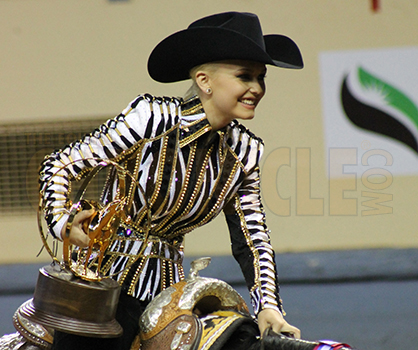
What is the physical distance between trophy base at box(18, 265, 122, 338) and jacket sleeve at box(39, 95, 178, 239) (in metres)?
0.11

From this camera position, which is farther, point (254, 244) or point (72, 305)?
point (254, 244)

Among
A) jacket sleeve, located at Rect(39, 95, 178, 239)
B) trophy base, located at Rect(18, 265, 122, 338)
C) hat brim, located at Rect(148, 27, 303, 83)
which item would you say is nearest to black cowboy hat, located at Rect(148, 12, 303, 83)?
hat brim, located at Rect(148, 27, 303, 83)

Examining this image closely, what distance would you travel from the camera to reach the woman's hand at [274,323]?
3.83 feet

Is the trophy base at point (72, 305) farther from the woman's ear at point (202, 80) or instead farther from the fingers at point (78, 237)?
the woman's ear at point (202, 80)

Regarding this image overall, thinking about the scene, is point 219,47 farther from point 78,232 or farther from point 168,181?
point 78,232

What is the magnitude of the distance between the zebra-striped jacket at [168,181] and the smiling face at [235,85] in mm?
68

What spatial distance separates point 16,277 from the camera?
3.22 metres

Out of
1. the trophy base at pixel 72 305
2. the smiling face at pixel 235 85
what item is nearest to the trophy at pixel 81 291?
the trophy base at pixel 72 305

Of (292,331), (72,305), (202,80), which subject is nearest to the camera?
(72,305)

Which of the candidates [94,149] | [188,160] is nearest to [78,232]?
[94,149]

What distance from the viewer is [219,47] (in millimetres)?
1218

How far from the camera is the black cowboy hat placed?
1.19m

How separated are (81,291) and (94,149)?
12.6 inches

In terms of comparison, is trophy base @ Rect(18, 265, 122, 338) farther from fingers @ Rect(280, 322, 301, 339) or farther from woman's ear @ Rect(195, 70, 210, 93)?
woman's ear @ Rect(195, 70, 210, 93)
